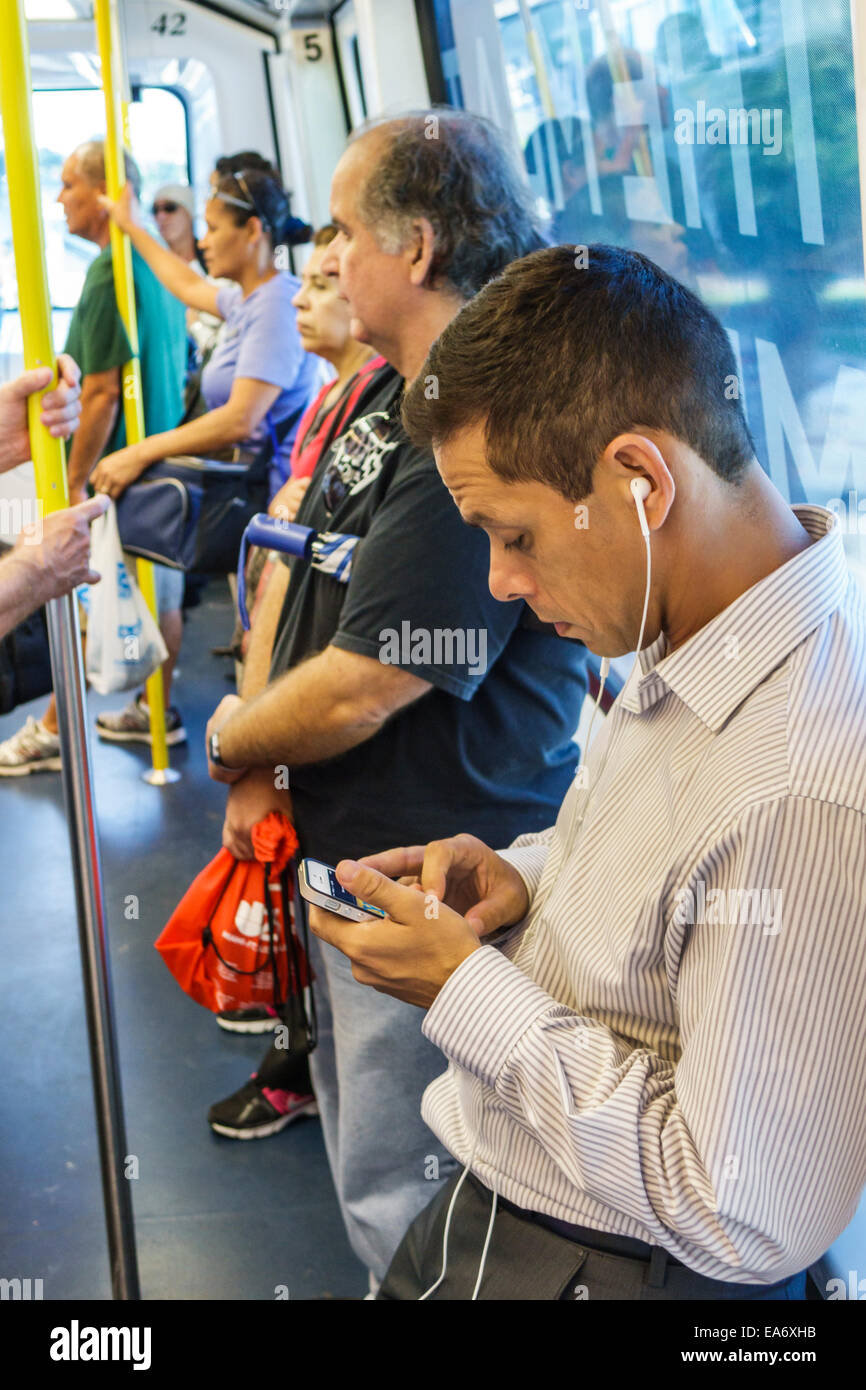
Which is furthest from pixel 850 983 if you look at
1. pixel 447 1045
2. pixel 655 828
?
pixel 447 1045

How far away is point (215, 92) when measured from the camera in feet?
24.9

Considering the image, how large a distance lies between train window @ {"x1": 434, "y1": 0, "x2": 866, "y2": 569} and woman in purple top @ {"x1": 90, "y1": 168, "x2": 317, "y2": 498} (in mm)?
1334

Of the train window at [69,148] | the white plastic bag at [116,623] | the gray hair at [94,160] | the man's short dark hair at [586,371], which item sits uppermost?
the train window at [69,148]

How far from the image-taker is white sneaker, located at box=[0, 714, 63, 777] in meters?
4.88

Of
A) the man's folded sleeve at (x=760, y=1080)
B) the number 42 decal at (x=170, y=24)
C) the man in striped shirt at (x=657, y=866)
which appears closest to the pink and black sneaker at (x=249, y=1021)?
the man in striped shirt at (x=657, y=866)

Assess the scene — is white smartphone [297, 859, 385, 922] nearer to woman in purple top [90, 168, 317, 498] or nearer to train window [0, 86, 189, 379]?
woman in purple top [90, 168, 317, 498]

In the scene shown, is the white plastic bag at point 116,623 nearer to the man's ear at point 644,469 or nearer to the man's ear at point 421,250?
the man's ear at point 421,250

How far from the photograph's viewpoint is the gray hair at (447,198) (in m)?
1.74

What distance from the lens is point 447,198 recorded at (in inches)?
68.4

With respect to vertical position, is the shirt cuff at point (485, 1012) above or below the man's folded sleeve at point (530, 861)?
below

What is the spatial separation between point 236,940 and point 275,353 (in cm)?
223

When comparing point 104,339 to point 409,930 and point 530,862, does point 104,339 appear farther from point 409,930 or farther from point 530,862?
point 409,930

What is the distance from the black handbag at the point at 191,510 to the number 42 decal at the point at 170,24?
5027 mm
